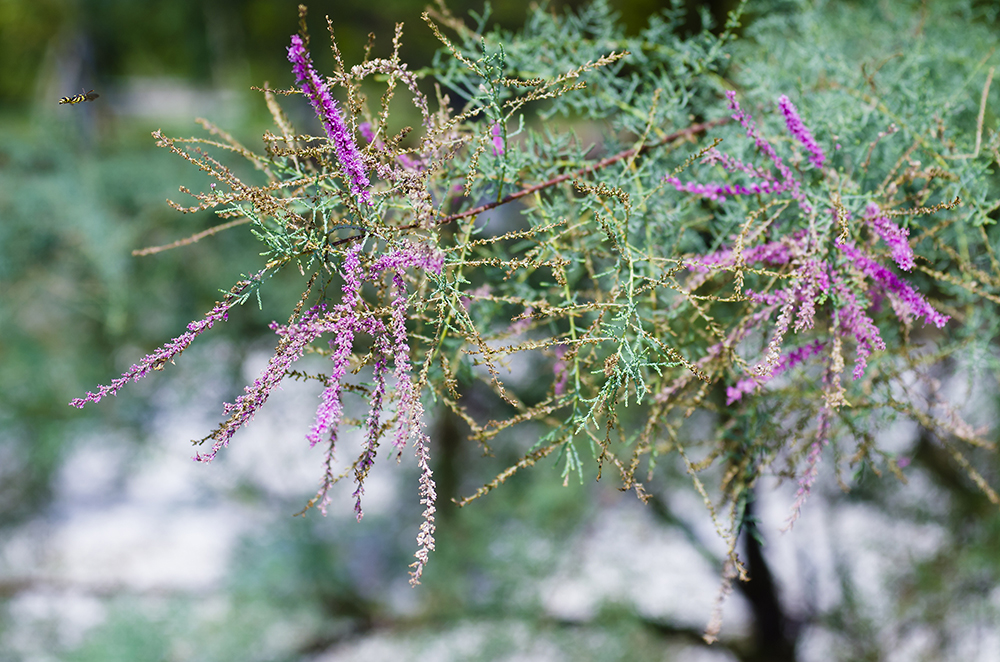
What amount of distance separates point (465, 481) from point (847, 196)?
1268 mm

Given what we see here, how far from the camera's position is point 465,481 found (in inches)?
58.4

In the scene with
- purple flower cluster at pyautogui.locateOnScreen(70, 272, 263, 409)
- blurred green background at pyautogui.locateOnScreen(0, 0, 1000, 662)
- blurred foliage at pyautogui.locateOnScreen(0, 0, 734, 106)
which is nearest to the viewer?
purple flower cluster at pyautogui.locateOnScreen(70, 272, 263, 409)

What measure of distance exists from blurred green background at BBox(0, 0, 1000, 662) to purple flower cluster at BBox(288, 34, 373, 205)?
2.54ft

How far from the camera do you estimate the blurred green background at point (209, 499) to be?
1.10 metres

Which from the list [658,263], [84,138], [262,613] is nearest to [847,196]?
[658,263]

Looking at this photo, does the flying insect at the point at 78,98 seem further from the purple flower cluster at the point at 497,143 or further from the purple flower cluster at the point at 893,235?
the purple flower cluster at the point at 893,235

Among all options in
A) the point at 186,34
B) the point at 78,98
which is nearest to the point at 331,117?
the point at 78,98

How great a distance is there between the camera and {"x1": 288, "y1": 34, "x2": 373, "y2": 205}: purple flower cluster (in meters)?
0.24

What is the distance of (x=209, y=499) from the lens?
1.49 meters

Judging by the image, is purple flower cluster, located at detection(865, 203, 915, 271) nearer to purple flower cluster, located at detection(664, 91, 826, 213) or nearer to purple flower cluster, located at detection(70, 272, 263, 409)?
purple flower cluster, located at detection(664, 91, 826, 213)

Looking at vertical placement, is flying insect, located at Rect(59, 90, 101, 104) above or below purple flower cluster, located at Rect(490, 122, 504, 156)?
above

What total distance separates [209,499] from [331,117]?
1439 mm

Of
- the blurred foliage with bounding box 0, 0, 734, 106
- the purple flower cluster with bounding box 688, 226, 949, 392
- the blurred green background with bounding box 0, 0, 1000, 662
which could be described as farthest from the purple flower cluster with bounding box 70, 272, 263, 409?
the blurred foliage with bounding box 0, 0, 734, 106

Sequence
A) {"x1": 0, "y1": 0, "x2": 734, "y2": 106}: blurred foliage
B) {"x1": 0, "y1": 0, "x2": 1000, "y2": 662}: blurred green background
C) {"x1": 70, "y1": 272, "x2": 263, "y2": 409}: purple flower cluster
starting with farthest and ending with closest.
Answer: {"x1": 0, "y1": 0, "x2": 734, "y2": 106}: blurred foliage
{"x1": 0, "y1": 0, "x2": 1000, "y2": 662}: blurred green background
{"x1": 70, "y1": 272, "x2": 263, "y2": 409}: purple flower cluster
